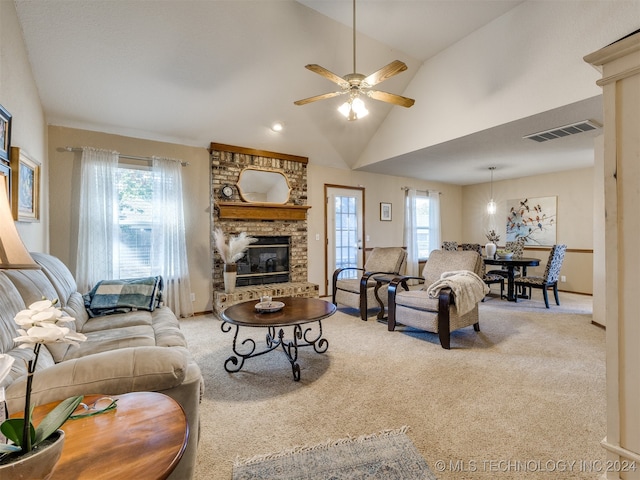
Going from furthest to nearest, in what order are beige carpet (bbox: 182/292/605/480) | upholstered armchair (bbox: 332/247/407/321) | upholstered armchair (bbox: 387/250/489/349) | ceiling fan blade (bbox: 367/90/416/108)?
upholstered armchair (bbox: 332/247/407/321) < upholstered armchair (bbox: 387/250/489/349) < ceiling fan blade (bbox: 367/90/416/108) < beige carpet (bbox: 182/292/605/480)

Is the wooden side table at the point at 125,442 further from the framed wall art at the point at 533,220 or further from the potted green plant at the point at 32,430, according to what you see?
the framed wall art at the point at 533,220

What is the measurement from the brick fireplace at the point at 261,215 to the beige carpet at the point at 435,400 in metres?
1.22

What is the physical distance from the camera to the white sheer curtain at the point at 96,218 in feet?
12.1

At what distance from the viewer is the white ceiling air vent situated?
11.4 feet

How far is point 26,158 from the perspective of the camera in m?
2.72

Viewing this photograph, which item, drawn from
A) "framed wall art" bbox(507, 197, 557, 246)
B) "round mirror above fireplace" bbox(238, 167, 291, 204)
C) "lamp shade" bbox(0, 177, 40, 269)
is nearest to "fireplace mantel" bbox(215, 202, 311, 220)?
"round mirror above fireplace" bbox(238, 167, 291, 204)

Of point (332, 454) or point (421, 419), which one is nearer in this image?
point (332, 454)

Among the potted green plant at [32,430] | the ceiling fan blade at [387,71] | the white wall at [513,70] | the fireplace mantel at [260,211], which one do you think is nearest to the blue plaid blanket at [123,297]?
the fireplace mantel at [260,211]

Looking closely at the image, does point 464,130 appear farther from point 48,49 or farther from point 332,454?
point 48,49

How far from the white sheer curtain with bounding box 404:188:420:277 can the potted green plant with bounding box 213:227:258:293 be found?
3.70 m

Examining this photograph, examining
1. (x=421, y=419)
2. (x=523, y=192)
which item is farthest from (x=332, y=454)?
(x=523, y=192)

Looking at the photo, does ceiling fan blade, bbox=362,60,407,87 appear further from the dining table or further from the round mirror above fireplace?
the dining table

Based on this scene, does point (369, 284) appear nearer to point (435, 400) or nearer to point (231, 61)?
point (435, 400)

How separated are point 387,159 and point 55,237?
4.64 m
